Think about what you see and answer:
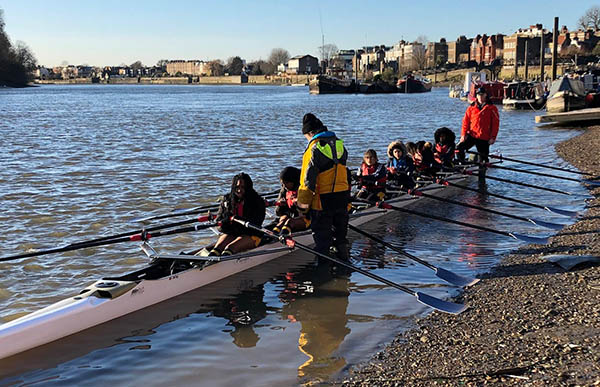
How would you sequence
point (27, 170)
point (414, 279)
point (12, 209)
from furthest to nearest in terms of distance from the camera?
point (27, 170)
point (12, 209)
point (414, 279)

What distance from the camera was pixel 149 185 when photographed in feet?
55.3

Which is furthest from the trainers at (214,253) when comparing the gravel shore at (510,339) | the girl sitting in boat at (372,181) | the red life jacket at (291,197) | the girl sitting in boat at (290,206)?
the girl sitting in boat at (372,181)

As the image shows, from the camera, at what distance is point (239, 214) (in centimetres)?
820

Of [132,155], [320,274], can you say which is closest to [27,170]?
[132,155]

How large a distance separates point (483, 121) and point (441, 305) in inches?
340

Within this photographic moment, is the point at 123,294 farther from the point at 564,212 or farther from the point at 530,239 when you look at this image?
the point at 564,212

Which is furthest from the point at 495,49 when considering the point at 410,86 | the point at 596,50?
the point at 410,86

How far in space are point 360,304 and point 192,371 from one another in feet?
8.14

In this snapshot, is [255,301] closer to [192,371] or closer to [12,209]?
[192,371]

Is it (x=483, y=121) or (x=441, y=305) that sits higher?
(x=483, y=121)

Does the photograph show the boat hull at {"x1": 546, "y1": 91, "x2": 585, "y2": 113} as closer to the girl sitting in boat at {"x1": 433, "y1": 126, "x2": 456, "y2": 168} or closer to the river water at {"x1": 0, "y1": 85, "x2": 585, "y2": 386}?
the river water at {"x1": 0, "y1": 85, "x2": 585, "y2": 386}

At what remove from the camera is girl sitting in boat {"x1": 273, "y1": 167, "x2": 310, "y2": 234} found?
351 inches

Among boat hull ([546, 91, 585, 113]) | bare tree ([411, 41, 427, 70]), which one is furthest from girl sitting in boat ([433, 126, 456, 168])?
bare tree ([411, 41, 427, 70])

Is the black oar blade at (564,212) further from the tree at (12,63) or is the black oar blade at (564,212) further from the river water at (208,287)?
the tree at (12,63)
